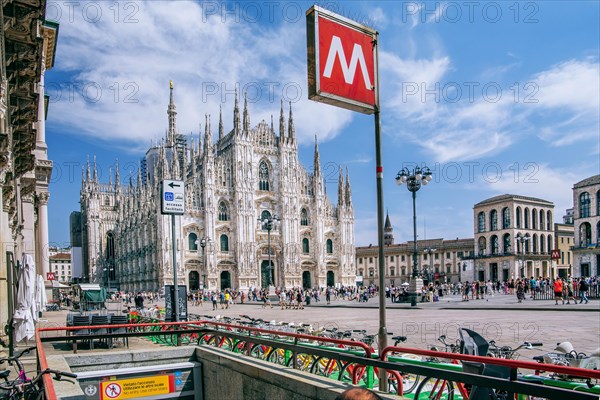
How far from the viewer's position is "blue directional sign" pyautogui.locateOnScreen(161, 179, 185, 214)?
15.9 m

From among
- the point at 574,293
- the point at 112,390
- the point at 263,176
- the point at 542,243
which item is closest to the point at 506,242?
the point at 542,243

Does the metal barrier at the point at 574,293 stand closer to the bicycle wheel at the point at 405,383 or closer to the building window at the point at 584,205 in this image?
the building window at the point at 584,205

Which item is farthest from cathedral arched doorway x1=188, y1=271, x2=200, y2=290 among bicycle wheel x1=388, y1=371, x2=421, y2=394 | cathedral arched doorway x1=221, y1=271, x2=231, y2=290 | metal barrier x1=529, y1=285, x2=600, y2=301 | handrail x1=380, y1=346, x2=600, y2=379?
handrail x1=380, y1=346, x2=600, y2=379

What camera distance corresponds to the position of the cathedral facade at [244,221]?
63062 millimetres

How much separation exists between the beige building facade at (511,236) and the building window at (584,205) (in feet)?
48.3

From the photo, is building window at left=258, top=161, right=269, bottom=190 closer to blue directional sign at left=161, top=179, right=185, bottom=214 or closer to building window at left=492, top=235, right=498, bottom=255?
building window at left=492, top=235, right=498, bottom=255

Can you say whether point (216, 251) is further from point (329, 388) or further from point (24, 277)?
point (329, 388)

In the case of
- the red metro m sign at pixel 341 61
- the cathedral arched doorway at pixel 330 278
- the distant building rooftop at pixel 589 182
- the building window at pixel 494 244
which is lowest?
the cathedral arched doorway at pixel 330 278

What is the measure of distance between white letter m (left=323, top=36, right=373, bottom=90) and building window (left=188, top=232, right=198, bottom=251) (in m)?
59.0

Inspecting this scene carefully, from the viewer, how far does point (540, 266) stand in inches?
2965

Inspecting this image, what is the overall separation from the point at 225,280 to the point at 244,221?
26.0 feet

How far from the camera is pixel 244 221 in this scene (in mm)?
66188

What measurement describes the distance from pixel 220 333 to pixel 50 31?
78.8 feet

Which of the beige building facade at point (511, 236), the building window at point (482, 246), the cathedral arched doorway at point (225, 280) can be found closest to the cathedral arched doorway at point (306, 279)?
the cathedral arched doorway at point (225, 280)
